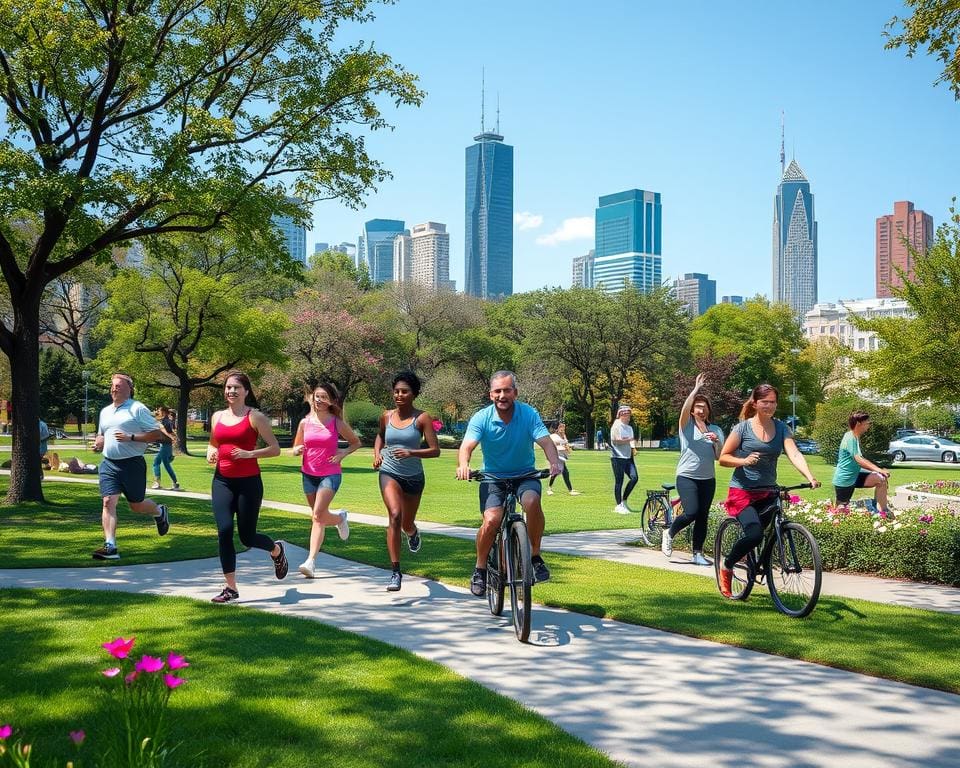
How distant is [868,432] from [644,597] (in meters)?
32.1

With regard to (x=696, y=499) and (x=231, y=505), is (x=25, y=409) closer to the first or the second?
(x=231, y=505)

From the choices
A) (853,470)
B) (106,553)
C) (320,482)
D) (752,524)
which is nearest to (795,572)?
(752,524)

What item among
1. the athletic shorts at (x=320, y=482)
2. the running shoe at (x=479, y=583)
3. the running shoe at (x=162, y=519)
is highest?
the athletic shorts at (x=320, y=482)

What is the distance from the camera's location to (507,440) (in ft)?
22.8

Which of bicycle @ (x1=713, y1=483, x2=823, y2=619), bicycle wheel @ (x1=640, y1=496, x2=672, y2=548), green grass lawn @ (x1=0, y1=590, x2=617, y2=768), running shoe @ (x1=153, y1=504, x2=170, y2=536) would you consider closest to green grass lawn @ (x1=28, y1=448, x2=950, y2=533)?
bicycle wheel @ (x1=640, y1=496, x2=672, y2=548)

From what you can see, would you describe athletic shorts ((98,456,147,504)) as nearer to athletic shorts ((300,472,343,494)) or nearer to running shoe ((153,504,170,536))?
running shoe ((153,504,170,536))

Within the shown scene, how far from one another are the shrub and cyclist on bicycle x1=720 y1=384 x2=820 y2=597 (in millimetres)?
29413

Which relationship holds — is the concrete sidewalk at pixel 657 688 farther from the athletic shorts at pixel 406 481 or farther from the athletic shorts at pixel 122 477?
the athletic shorts at pixel 122 477

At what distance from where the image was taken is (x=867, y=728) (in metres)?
4.55

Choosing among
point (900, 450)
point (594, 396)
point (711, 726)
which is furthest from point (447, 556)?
point (594, 396)

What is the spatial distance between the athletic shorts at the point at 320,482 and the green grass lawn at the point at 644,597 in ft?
2.93

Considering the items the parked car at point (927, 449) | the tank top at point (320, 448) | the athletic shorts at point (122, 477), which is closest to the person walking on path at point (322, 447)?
the tank top at point (320, 448)

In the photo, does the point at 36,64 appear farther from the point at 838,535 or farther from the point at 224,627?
the point at 838,535

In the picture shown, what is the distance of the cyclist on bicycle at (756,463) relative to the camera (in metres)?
7.48
